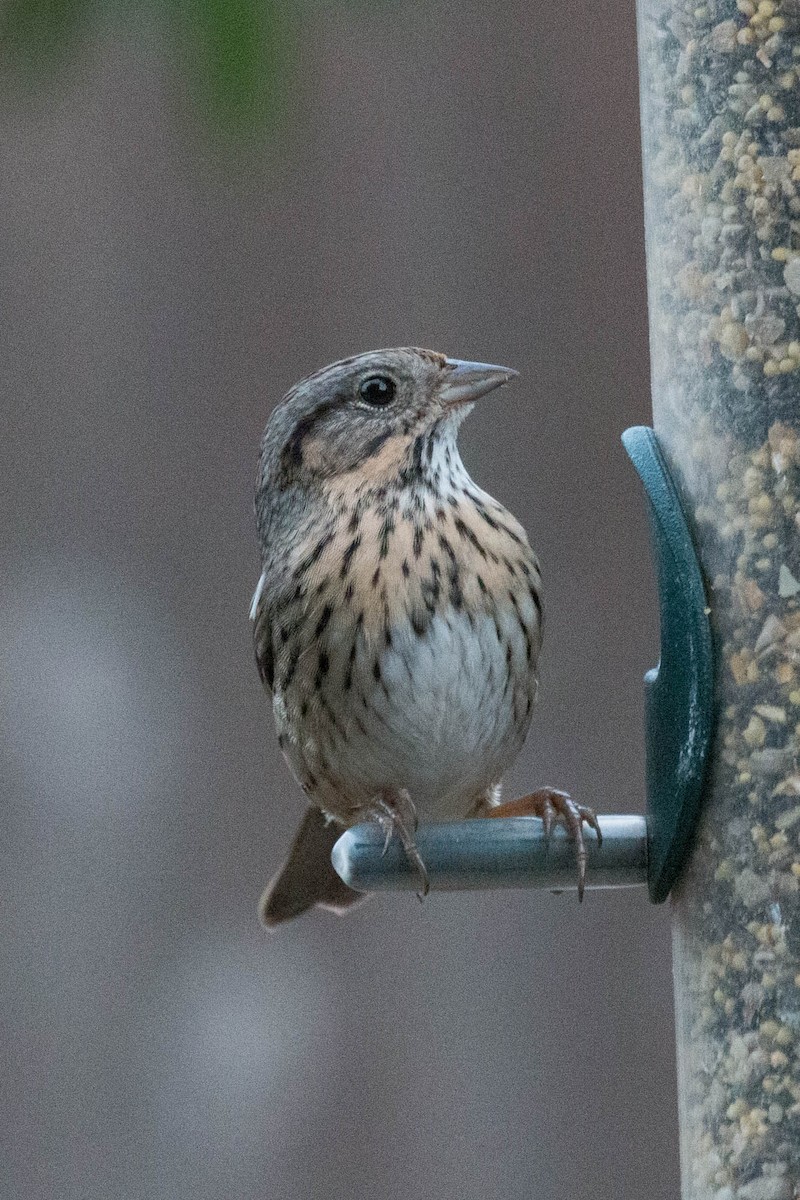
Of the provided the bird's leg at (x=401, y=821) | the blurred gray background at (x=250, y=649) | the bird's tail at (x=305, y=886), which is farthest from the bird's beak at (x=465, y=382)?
the blurred gray background at (x=250, y=649)

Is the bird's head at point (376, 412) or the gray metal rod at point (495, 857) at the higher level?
the bird's head at point (376, 412)

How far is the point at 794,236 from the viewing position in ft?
8.61

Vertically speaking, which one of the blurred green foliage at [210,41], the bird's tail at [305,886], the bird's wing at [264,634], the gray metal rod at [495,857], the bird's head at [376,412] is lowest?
the bird's tail at [305,886]

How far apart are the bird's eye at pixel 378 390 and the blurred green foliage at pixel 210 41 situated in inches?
64.4

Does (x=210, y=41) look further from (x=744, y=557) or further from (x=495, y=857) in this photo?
(x=495, y=857)

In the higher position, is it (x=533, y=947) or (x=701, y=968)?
(x=701, y=968)

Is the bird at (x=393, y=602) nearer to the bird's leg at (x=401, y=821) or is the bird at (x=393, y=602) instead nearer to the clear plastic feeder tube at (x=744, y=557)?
the bird's leg at (x=401, y=821)

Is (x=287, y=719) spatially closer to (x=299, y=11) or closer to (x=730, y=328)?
(x=730, y=328)

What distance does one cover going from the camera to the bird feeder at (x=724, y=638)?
2598 millimetres

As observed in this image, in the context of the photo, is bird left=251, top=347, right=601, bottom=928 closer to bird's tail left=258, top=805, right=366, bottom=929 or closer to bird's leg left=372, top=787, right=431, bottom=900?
bird's leg left=372, top=787, right=431, bottom=900

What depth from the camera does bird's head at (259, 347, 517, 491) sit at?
3.24m

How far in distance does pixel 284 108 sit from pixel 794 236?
3.89ft

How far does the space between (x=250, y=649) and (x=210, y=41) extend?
3.81 meters

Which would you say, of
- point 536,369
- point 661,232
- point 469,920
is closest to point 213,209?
point 536,369
